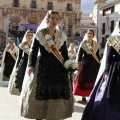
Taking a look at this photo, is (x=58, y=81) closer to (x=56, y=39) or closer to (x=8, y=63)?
(x=56, y=39)

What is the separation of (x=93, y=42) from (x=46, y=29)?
297 centimetres

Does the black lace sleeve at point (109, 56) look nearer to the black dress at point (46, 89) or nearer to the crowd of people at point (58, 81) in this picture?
the crowd of people at point (58, 81)

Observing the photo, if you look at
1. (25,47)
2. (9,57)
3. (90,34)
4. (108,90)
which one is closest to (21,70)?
(25,47)

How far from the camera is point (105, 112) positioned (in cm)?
427

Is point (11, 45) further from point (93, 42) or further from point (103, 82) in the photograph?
point (103, 82)

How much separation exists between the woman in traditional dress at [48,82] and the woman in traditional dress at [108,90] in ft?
1.18

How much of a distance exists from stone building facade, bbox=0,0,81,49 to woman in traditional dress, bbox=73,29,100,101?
3598 centimetres

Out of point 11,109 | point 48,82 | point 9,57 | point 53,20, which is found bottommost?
point 11,109

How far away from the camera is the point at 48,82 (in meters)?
4.66

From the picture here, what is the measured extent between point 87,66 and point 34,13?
127 ft

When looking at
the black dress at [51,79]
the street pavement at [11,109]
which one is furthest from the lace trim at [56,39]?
the street pavement at [11,109]

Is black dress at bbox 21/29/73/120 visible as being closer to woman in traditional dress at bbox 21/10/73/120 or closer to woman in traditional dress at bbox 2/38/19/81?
woman in traditional dress at bbox 21/10/73/120

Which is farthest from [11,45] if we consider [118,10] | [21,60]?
[118,10]

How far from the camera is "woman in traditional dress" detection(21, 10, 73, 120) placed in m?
4.55
